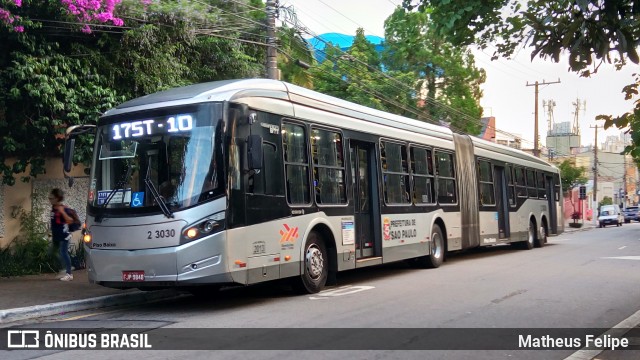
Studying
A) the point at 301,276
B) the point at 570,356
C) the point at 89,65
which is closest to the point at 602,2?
the point at 570,356

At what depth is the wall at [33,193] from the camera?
13984 millimetres

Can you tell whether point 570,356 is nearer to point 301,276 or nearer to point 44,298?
point 301,276

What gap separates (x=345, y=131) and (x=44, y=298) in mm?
5915

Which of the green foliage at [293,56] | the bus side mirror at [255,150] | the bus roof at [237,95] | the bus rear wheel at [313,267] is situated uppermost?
the green foliage at [293,56]

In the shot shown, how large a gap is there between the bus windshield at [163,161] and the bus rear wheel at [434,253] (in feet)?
25.2

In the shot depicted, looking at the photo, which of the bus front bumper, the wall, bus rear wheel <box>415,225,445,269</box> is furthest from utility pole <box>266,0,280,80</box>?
the bus front bumper

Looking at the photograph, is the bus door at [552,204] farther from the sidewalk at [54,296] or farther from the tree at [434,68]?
the sidewalk at [54,296]

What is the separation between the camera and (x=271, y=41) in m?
15.9

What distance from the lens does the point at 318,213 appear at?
10781 mm

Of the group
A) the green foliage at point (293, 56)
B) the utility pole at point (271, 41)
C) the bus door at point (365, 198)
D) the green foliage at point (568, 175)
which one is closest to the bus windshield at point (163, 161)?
the bus door at point (365, 198)

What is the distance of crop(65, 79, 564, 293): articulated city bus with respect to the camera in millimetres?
8688

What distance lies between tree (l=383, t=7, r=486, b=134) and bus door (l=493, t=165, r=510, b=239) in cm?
1250

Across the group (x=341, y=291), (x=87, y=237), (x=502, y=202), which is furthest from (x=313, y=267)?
(x=502, y=202)

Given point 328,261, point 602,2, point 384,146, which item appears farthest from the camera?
point 384,146
